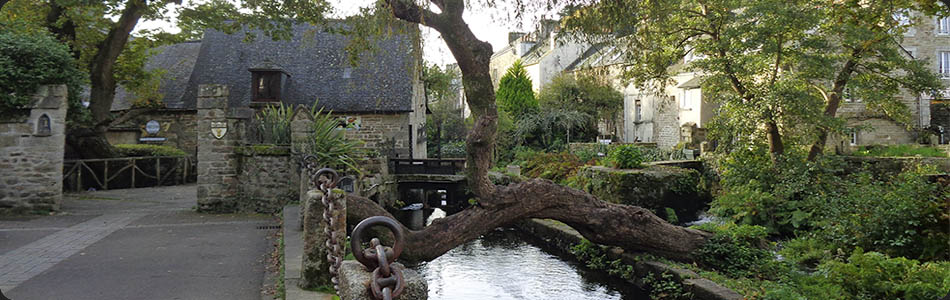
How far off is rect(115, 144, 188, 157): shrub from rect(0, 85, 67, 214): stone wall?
25.8 ft

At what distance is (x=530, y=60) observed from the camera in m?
40.8

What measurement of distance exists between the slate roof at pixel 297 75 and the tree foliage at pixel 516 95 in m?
11.4

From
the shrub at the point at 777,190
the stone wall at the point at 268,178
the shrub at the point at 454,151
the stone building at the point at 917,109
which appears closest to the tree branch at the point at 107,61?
the stone wall at the point at 268,178

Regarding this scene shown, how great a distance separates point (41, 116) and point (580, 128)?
24.8m

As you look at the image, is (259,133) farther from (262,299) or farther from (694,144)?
(694,144)

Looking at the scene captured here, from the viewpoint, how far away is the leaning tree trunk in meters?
7.85

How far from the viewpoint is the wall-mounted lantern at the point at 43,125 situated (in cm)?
1170

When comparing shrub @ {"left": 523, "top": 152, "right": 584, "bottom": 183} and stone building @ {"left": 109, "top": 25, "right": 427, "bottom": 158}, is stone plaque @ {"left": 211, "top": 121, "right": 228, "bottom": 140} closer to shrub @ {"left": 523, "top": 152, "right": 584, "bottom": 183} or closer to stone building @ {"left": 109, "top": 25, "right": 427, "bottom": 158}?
stone building @ {"left": 109, "top": 25, "right": 427, "bottom": 158}

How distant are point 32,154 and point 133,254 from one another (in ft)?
19.0

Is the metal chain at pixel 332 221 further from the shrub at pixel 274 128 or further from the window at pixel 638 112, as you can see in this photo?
the window at pixel 638 112

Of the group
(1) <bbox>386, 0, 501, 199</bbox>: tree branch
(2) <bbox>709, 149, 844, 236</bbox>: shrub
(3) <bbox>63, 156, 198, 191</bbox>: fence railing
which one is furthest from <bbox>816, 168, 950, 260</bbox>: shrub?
(3) <bbox>63, 156, 198, 191</bbox>: fence railing

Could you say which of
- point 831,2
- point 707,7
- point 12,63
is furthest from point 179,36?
point 831,2

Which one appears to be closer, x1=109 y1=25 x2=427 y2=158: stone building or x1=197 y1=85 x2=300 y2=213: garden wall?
x1=197 y1=85 x2=300 y2=213: garden wall

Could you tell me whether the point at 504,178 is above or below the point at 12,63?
below
